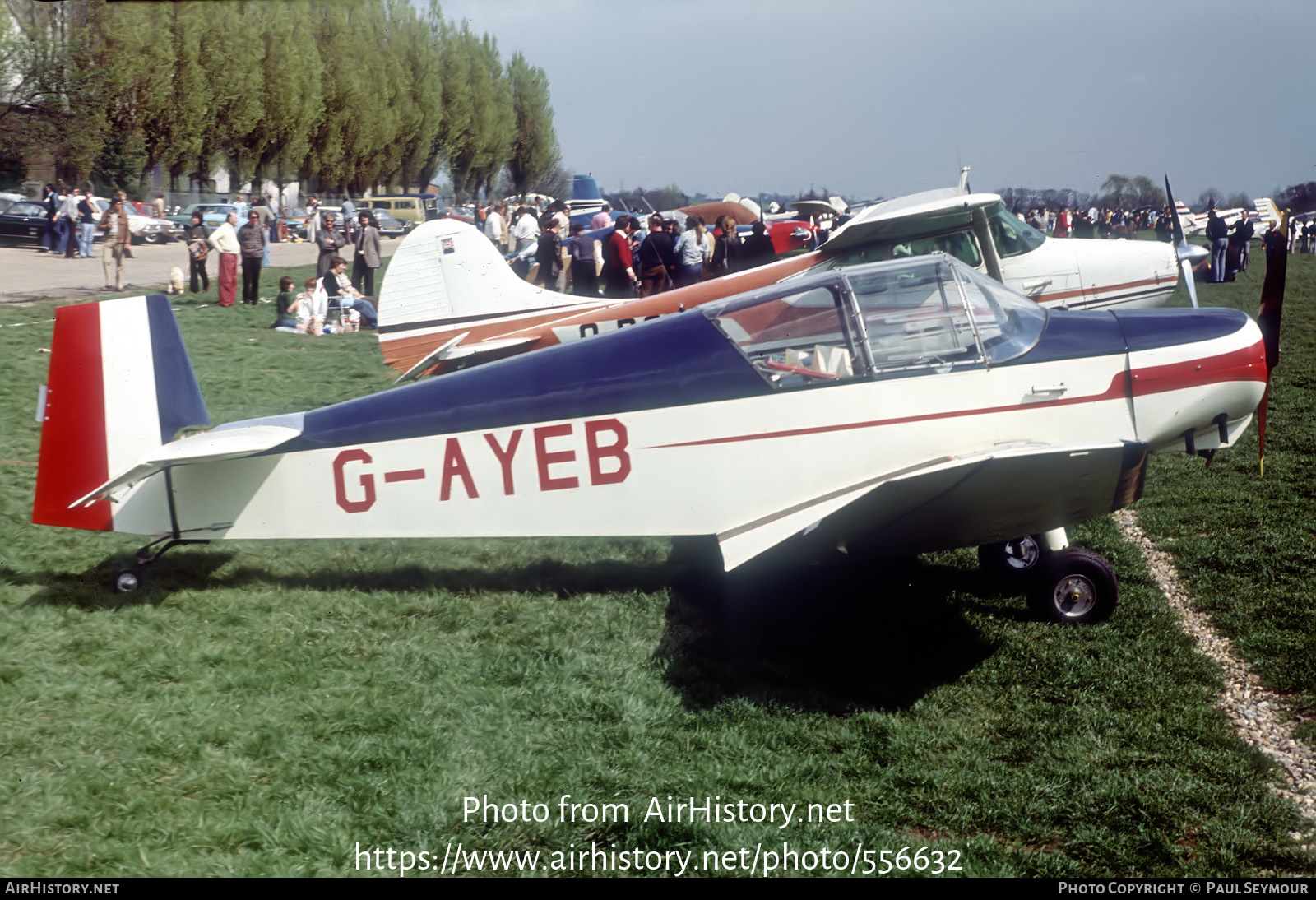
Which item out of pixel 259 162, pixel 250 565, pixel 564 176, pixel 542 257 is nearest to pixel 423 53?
pixel 259 162

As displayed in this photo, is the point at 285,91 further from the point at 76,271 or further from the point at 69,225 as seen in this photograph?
the point at 76,271

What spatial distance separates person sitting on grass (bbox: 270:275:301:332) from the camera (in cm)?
1606

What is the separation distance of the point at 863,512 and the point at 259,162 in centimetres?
4951

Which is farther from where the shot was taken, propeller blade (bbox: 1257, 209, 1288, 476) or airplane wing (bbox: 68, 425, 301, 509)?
propeller blade (bbox: 1257, 209, 1288, 476)

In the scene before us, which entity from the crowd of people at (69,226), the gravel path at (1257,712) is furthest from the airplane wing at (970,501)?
the crowd of people at (69,226)

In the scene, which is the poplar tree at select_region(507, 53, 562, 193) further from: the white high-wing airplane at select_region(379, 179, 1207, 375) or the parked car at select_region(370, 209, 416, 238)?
the white high-wing airplane at select_region(379, 179, 1207, 375)

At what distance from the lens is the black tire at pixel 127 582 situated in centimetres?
542

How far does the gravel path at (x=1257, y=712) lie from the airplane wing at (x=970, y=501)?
1.00 meters

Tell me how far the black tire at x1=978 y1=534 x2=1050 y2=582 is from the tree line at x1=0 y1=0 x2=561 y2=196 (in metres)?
8.46

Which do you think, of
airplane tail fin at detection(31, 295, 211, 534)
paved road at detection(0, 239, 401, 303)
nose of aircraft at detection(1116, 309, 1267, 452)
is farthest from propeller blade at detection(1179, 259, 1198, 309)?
paved road at detection(0, 239, 401, 303)

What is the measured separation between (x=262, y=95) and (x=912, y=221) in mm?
40119

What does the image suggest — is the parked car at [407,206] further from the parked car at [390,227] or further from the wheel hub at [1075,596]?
the wheel hub at [1075,596]

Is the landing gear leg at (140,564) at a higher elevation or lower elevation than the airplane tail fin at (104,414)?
lower

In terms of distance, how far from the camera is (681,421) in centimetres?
521
